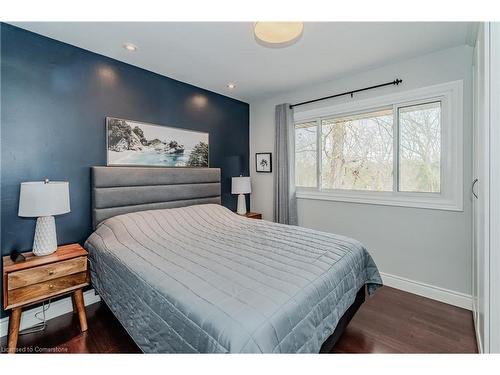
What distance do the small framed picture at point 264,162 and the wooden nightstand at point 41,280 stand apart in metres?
2.71

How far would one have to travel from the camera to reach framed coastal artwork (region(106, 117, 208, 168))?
2.57 meters

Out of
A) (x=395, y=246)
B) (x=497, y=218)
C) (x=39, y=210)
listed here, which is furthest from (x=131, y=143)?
(x=395, y=246)

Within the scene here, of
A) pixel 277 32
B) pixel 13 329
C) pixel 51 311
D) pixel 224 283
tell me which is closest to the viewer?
pixel 224 283

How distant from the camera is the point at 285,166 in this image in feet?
11.8

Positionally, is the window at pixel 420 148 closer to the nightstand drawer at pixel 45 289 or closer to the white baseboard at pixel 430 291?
the white baseboard at pixel 430 291

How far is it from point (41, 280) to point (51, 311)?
62 cm

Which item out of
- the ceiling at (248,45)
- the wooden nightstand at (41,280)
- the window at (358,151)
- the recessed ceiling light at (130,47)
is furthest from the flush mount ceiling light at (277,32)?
the wooden nightstand at (41,280)

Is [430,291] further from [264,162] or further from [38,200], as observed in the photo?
[38,200]

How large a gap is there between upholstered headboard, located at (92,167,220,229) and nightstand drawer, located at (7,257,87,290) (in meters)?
0.52

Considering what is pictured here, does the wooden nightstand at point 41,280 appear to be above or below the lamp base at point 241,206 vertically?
below

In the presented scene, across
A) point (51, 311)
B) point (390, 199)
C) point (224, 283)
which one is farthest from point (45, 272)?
point (390, 199)

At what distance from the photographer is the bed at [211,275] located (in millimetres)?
1078

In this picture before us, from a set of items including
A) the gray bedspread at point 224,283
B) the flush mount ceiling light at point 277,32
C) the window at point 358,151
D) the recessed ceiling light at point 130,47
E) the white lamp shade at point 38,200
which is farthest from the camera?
the window at point 358,151

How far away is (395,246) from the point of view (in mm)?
2760
